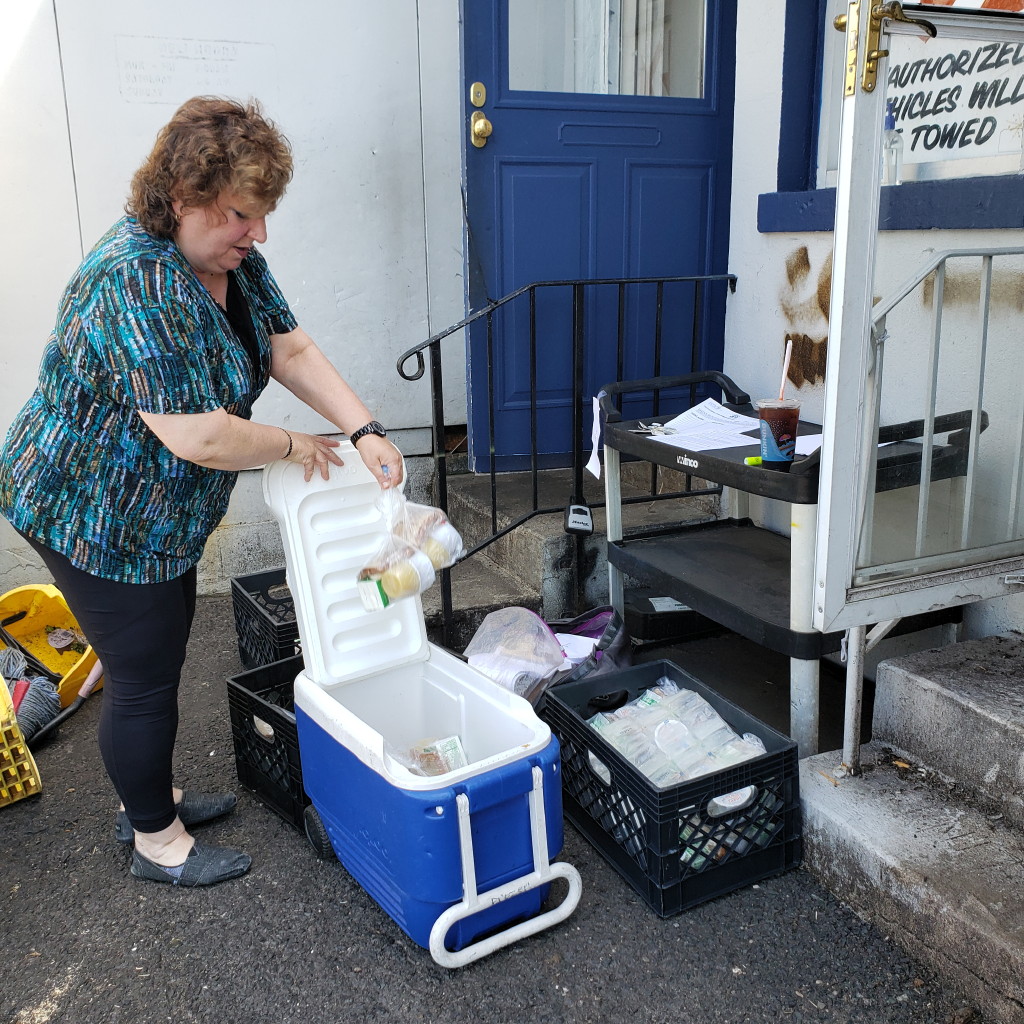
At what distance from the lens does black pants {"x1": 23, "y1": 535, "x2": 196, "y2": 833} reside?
6.79ft

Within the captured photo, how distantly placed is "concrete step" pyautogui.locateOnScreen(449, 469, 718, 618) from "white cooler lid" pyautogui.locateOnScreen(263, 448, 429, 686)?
1318mm

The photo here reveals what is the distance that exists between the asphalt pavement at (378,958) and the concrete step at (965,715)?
44 centimetres

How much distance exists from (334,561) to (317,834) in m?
0.70

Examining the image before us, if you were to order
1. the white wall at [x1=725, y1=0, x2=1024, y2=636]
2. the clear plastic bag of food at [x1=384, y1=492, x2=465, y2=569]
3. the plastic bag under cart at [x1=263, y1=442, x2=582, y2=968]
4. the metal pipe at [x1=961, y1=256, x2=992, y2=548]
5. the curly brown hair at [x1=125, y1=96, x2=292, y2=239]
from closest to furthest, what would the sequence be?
the curly brown hair at [x1=125, y1=96, x2=292, y2=239], the plastic bag under cart at [x1=263, y1=442, x2=582, y2=968], the clear plastic bag of food at [x1=384, y1=492, x2=465, y2=569], the metal pipe at [x1=961, y1=256, x2=992, y2=548], the white wall at [x1=725, y1=0, x2=1024, y2=636]

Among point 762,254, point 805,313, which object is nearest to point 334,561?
point 805,313

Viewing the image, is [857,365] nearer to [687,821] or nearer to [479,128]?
[687,821]

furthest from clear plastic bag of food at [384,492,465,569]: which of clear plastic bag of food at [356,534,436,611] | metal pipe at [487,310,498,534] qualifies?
metal pipe at [487,310,498,534]

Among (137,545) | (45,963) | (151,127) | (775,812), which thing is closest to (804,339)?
(775,812)

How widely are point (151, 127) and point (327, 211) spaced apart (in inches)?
31.1

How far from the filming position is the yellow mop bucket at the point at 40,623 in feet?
11.2

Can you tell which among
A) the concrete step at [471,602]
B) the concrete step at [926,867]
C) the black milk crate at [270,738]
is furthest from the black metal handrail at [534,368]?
the concrete step at [926,867]

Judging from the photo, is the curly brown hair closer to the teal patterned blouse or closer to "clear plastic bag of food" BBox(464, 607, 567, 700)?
the teal patterned blouse

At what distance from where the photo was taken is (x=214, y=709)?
3268mm

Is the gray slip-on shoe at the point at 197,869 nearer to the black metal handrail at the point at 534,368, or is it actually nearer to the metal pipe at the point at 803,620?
the black metal handrail at the point at 534,368
